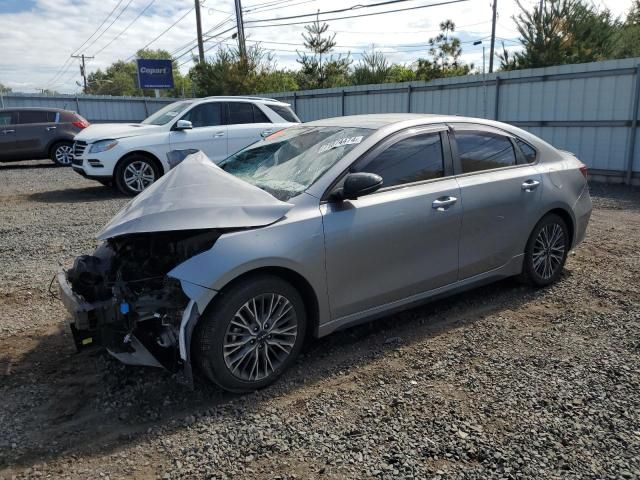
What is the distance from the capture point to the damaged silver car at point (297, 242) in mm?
3203

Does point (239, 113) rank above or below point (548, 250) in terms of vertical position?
above

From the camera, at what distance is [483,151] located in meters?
4.61

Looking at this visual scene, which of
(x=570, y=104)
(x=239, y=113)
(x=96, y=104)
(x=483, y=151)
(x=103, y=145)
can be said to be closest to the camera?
(x=483, y=151)

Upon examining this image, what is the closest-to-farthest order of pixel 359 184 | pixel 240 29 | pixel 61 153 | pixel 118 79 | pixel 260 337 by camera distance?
1. pixel 260 337
2. pixel 359 184
3. pixel 61 153
4. pixel 240 29
5. pixel 118 79

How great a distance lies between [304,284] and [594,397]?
1.89 m

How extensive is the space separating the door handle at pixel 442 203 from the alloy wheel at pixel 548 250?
48.8 inches

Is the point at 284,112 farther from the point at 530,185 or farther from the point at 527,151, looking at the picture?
the point at 530,185

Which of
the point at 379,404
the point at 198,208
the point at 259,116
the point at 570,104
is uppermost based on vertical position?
the point at 570,104

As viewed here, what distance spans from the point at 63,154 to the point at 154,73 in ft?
55.4

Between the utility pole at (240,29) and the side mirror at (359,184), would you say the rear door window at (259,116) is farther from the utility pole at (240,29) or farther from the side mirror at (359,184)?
the utility pole at (240,29)

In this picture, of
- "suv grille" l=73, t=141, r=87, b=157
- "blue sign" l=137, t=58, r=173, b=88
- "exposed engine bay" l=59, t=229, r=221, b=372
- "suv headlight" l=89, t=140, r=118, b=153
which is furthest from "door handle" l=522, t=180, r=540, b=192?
"blue sign" l=137, t=58, r=173, b=88

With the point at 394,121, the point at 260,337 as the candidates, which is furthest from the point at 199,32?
the point at 260,337

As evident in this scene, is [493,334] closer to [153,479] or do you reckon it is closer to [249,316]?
[249,316]

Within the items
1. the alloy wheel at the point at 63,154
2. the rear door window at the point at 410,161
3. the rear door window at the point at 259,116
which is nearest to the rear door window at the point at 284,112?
the rear door window at the point at 259,116
